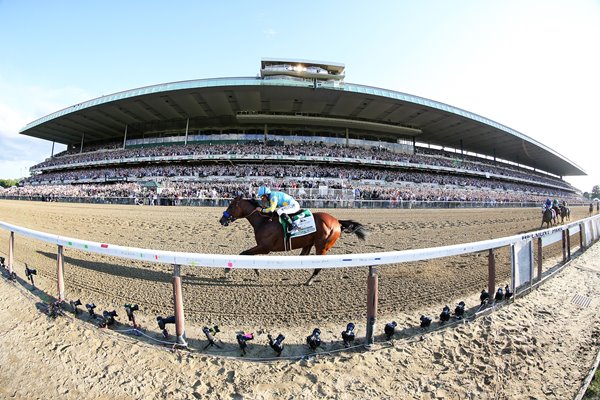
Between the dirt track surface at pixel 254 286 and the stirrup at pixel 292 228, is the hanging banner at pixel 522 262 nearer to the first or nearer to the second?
the dirt track surface at pixel 254 286

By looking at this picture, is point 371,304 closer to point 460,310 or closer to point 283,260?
point 283,260

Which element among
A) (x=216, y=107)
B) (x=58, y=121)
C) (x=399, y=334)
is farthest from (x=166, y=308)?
(x=58, y=121)

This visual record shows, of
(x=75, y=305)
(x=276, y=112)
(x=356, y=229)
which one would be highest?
(x=276, y=112)

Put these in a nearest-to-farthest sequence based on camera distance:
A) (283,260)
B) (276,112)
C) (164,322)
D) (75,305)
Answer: (283,260)
(164,322)
(75,305)
(276,112)

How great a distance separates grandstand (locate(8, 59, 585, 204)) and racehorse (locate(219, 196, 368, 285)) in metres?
18.8

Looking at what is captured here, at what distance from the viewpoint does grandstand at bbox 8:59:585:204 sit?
102 ft

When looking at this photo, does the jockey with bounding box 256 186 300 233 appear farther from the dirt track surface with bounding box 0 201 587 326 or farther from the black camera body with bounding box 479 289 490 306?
the black camera body with bounding box 479 289 490 306

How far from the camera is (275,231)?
186 inches

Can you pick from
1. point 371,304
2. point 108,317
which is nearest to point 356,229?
point 371,304

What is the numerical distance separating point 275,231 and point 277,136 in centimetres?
3534

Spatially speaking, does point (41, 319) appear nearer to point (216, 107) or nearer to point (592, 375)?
point (592, 375)

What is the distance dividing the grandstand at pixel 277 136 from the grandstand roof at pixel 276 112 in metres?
0.16

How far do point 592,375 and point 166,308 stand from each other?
178 inches

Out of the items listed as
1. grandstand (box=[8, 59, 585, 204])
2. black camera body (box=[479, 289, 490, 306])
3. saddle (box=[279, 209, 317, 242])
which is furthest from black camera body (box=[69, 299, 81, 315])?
grandstand (box=[8, 59, 585, 204])
